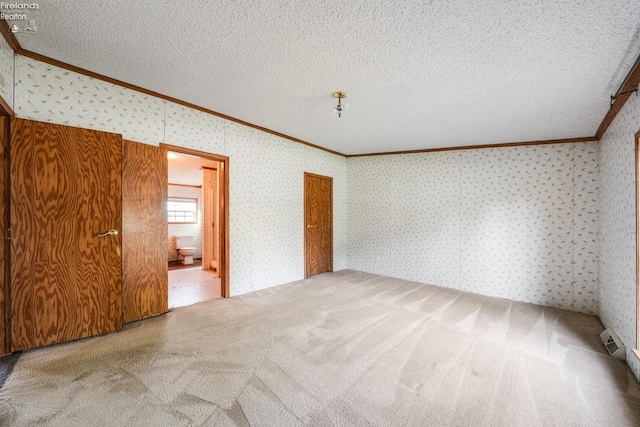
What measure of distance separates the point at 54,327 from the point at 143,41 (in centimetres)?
262

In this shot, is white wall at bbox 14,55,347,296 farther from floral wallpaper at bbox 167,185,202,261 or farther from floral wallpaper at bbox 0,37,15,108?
floral wallpaper at bbox 167,185,202,261

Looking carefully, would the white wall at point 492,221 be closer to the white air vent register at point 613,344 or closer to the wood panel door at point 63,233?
the white air vent register at point 613,344

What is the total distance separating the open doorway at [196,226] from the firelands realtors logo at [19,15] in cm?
136

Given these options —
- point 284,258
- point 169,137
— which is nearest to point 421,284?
point 284,258

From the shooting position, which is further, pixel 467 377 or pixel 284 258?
pixel 284 258

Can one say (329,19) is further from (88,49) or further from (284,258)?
(284,258)

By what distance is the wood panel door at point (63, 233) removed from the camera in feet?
7.10

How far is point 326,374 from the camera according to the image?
6.54ft

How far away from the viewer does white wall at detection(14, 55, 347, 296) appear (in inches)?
94.8

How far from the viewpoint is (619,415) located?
1657 millimetres

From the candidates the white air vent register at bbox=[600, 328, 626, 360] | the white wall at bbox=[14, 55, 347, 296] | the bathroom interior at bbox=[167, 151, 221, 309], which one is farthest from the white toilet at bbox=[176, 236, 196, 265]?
the white air vent register at bbox=[600, 328, 626, 360]

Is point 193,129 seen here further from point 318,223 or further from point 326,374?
point 326,374

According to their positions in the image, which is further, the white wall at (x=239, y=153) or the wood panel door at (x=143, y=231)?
the wood panel door at (x=143, y=231)

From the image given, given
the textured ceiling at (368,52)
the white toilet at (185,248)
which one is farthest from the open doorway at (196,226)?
the textured ceiling at (368,52)
